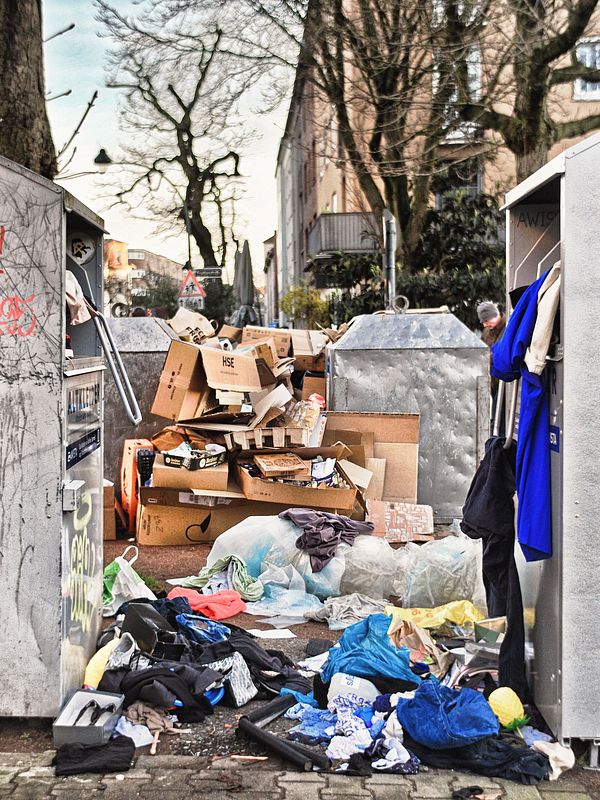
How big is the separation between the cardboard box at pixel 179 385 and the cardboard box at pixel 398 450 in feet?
4.36

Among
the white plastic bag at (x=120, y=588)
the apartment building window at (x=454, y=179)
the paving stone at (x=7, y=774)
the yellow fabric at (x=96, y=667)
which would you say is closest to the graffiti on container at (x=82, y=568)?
the yellow fabric at (x=96, y=667)

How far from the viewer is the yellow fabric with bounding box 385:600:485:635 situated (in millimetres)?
5246

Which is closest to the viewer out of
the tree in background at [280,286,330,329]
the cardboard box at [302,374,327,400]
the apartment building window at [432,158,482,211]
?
the cardboard box at [302,374,327,400]

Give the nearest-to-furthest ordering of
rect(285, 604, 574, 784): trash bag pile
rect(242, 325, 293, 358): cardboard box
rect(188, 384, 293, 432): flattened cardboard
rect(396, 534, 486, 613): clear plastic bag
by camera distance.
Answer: rect(285, 604, 574, 784): trash bag pile, rect(396, 534, 486, 613): clear plastic bag, rect(188, 384, 293, 432): flattened cardboard, rect(242, 325, 293, 358): cardboard box

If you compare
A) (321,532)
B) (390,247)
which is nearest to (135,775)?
(321,532)

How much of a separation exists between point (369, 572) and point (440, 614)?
2.85 ft

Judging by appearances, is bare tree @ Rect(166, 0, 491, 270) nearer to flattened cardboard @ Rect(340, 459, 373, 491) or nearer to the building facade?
the building facade

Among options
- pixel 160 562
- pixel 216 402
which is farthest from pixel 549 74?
pixel 160 562

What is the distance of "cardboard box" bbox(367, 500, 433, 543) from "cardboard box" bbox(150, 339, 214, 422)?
1.79 meters

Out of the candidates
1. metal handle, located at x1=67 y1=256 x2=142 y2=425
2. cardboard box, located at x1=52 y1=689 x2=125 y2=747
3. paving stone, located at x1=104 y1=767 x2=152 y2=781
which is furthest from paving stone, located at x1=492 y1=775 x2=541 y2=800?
metal handle, located at x1=67 y1=256 x2=142 y2=425

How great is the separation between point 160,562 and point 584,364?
4512 mm

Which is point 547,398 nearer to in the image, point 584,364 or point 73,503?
point 584,364

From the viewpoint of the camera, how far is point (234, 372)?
8156 millimetres

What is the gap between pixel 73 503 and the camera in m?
3.83
